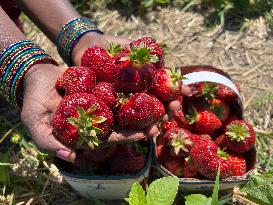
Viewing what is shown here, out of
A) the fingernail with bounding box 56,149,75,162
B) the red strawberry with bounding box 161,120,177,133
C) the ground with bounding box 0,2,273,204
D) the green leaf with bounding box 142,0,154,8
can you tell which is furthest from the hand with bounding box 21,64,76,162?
the green leaf with bounding box 142,0,154,8

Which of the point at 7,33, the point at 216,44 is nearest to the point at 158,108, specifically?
the point at 7,33

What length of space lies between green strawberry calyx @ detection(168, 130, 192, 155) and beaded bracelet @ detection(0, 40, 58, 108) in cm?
60

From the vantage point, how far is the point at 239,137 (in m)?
1.90

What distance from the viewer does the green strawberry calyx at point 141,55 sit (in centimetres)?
159

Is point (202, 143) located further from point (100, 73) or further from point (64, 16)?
point (64, 16)

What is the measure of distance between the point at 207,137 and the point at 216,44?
0.88 m

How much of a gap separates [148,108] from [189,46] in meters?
A: 1.16

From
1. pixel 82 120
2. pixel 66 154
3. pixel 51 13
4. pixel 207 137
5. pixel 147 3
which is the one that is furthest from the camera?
pixel 147 3

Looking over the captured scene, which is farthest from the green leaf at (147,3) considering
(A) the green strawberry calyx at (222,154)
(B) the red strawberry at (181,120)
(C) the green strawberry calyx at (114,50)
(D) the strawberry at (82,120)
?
(D) the strawberry at (82,120)

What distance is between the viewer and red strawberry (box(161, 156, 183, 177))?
1.93 metres

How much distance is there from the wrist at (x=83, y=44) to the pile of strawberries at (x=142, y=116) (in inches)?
8.8

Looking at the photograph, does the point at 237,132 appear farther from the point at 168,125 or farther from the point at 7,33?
the point at 7,33

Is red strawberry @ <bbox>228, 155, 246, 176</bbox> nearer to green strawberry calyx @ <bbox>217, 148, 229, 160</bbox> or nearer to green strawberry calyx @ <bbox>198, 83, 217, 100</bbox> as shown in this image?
green strawberry calyx @ <bbox>217, 148, 229, 160</bbox>

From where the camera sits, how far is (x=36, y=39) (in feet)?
9.11
